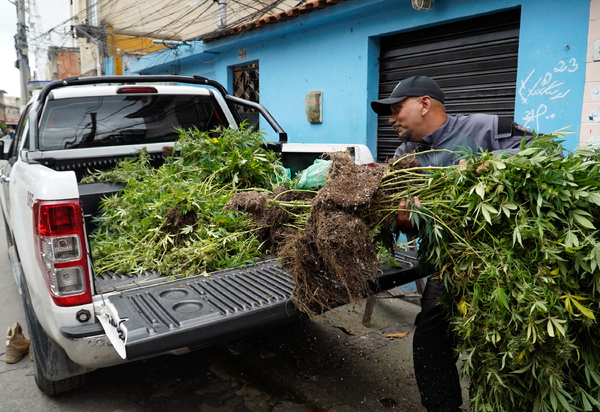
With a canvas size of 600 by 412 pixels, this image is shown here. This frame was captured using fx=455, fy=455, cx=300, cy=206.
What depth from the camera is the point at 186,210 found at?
2971mm

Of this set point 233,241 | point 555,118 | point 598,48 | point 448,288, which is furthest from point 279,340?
point 598,48

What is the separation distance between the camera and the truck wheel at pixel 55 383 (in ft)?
9.55

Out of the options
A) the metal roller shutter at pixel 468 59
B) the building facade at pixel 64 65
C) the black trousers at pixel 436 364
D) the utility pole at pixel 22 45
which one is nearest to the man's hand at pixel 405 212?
the black trousers at pixel 436 364

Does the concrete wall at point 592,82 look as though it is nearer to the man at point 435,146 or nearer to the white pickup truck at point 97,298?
the man at point 435,146

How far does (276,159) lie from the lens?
3.95 meters

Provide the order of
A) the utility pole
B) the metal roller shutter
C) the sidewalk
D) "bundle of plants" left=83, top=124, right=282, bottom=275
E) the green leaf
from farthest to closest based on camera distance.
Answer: the utility pole → the metal roller shutter → the sidewalk → "bundle of plants" left=83, top=124, right=282, bottom=275 → the green leaf

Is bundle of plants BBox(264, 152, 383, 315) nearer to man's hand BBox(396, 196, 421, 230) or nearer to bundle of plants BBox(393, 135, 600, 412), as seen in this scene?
man's hand BBox(396, 196, 421, 230)

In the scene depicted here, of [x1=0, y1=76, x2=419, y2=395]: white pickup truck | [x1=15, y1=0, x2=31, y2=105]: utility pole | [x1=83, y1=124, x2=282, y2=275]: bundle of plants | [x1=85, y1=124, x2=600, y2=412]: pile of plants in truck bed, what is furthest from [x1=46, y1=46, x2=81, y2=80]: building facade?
[x1=85, y1=124, x2=600, y2=412]: pile of plants in truck bed

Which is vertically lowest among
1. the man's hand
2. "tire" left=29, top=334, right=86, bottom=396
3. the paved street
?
the paved street

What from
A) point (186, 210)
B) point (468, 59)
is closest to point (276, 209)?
point (186, 210)

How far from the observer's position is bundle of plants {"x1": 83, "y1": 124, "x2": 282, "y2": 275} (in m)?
2.77

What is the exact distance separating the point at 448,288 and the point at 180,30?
1362 centimetres

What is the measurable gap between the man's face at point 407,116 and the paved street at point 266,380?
125 cm

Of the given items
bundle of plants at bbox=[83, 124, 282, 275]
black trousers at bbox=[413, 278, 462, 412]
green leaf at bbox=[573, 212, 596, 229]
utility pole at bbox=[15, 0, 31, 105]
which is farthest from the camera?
utility pole at bbox=[15, 0, 31, 105]
